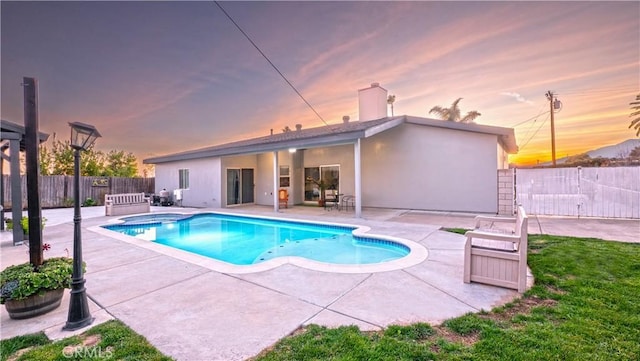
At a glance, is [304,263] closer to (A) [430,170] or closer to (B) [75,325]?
(B) [75,325]

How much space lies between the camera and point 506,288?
11.7 ft

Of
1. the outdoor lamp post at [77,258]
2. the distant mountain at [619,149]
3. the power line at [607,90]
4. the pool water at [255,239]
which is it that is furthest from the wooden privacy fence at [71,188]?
the distant mountain at [619,149]

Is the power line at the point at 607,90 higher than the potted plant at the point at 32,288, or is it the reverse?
the power line at the point at 607,90

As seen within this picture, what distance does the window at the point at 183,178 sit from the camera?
52.4ft

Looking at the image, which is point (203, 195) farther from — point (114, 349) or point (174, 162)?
point (114, 349)

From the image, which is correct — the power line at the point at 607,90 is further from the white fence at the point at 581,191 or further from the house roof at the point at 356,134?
the white fence at the point at 581,191

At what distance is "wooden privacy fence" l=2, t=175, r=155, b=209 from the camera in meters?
14.4

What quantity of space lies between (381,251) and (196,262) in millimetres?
3955

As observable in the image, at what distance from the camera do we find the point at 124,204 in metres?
12.1

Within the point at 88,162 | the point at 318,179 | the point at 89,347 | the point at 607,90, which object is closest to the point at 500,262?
the point at 89,347

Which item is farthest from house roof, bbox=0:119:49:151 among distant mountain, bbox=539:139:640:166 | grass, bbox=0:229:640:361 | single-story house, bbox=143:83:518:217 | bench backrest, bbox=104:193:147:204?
distant mountain, bbox=539:139:640:166

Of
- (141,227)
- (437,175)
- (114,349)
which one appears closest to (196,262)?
(114,349)

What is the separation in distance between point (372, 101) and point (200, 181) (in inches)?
421

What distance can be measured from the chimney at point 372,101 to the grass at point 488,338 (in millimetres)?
12554
